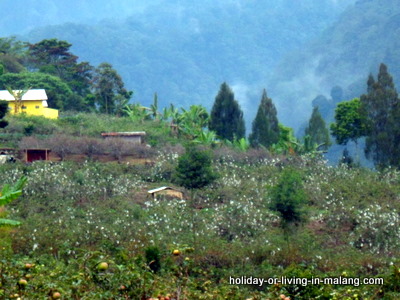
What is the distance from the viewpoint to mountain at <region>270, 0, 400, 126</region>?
75.5m

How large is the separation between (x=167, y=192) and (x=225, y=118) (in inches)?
466

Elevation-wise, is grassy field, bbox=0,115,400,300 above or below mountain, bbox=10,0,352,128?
below

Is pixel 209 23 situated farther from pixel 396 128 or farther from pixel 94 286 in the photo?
pixel 94 286

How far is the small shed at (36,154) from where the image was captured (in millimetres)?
27875

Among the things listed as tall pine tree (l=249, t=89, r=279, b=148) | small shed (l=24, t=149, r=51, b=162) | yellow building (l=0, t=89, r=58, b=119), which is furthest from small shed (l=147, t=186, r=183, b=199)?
yellow building (l=0, t=89, r=58, b=119)

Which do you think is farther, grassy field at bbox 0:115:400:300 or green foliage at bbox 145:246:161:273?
grassy field at bbox 0:115:400:300

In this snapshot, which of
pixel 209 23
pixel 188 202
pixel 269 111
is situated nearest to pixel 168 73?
pixel 209 23

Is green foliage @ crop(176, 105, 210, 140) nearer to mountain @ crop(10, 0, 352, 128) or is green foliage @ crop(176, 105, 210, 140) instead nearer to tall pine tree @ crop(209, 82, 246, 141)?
tall pine tree @ crop(209, 82, 246, 141)

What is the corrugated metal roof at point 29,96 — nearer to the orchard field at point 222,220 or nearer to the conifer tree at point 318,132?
the orchard field at point 222,220

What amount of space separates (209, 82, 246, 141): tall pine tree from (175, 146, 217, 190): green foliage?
1302 cm

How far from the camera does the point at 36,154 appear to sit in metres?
28.1

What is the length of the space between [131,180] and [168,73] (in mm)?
69943

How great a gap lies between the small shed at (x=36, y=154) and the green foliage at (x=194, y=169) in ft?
26.3

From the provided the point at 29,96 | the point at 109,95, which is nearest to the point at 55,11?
the point at 109,95
